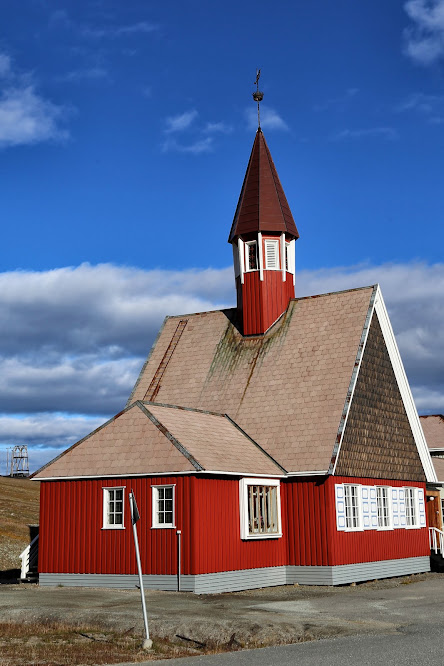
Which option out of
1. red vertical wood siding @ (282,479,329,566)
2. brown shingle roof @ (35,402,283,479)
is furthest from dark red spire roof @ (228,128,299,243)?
red vertical wood siding @ (282,479,329,566)

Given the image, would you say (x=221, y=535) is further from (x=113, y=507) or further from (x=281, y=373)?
(x=281, y=373)

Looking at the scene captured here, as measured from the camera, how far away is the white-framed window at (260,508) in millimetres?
23109

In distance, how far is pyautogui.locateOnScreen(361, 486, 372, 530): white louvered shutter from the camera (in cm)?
2579

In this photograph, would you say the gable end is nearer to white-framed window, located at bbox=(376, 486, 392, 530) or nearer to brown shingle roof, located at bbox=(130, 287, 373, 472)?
white-framed window, located at bbox=(376, 486, 392, 530)

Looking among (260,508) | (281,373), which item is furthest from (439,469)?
(260,508)

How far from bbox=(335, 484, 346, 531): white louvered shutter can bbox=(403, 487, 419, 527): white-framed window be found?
510 cm

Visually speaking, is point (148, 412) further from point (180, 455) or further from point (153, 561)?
point (153, 561)

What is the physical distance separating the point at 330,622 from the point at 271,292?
16.4 meters

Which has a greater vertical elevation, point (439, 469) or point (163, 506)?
point (439, 469)

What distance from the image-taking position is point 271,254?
30969 millimetres

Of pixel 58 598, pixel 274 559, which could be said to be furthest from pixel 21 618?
pixel 274 559

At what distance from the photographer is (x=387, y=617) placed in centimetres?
1645

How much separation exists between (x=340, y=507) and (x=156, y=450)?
6145mm

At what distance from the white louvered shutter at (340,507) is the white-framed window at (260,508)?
5.70ft
